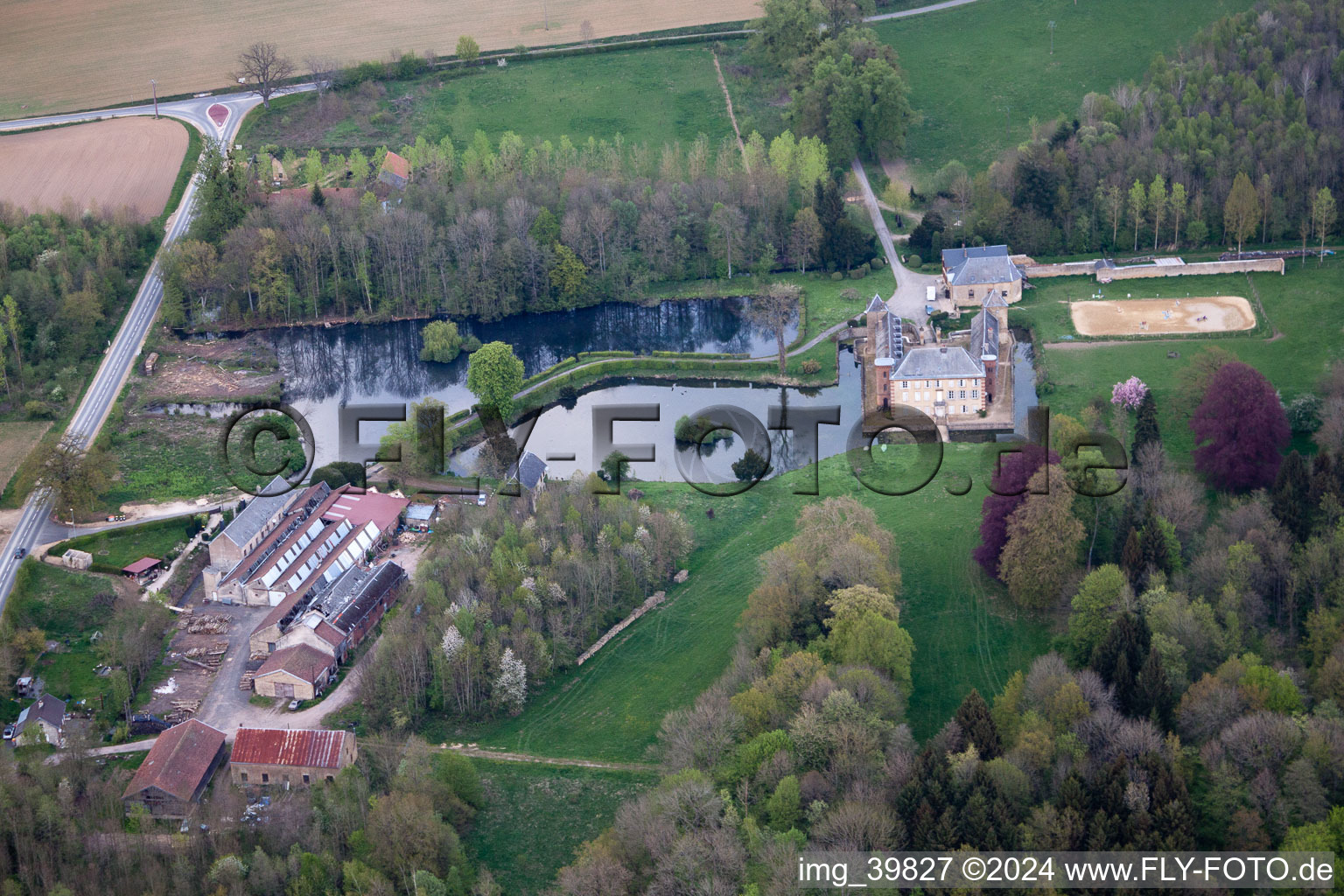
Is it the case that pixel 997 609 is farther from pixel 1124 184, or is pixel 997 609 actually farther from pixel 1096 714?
pixel 1124 184

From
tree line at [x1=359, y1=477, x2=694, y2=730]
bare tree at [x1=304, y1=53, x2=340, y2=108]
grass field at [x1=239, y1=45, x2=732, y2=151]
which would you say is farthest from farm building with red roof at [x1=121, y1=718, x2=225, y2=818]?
bare tree at [x1=304, y1=53, x2=340, y2=108]

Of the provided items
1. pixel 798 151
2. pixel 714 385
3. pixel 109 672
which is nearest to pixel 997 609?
pixel 714 385

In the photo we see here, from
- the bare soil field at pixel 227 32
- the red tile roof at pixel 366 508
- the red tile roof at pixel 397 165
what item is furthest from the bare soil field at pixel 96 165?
the red tile roof at pixel 366 508

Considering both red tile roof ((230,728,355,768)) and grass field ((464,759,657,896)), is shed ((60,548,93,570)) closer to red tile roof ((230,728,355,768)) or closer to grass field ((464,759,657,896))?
red tile roof ((230,728,355,768))

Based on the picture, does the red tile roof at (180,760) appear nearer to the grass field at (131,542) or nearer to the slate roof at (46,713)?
the slate roof at (46,713)

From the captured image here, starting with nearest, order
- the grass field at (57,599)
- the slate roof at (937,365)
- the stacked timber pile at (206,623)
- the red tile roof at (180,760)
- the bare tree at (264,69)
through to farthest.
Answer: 1. the red tile roof at (180,760)
2. the stacked timber pile at (206,623)
3. the grass field at (57,599)
4. the slate roof at (937,365)
5. the bare tree at (264,69)

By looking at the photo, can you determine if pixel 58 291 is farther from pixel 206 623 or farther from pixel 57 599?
pixel 206 623

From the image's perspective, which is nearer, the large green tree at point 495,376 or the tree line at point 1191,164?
the large green tree at point 495,376
